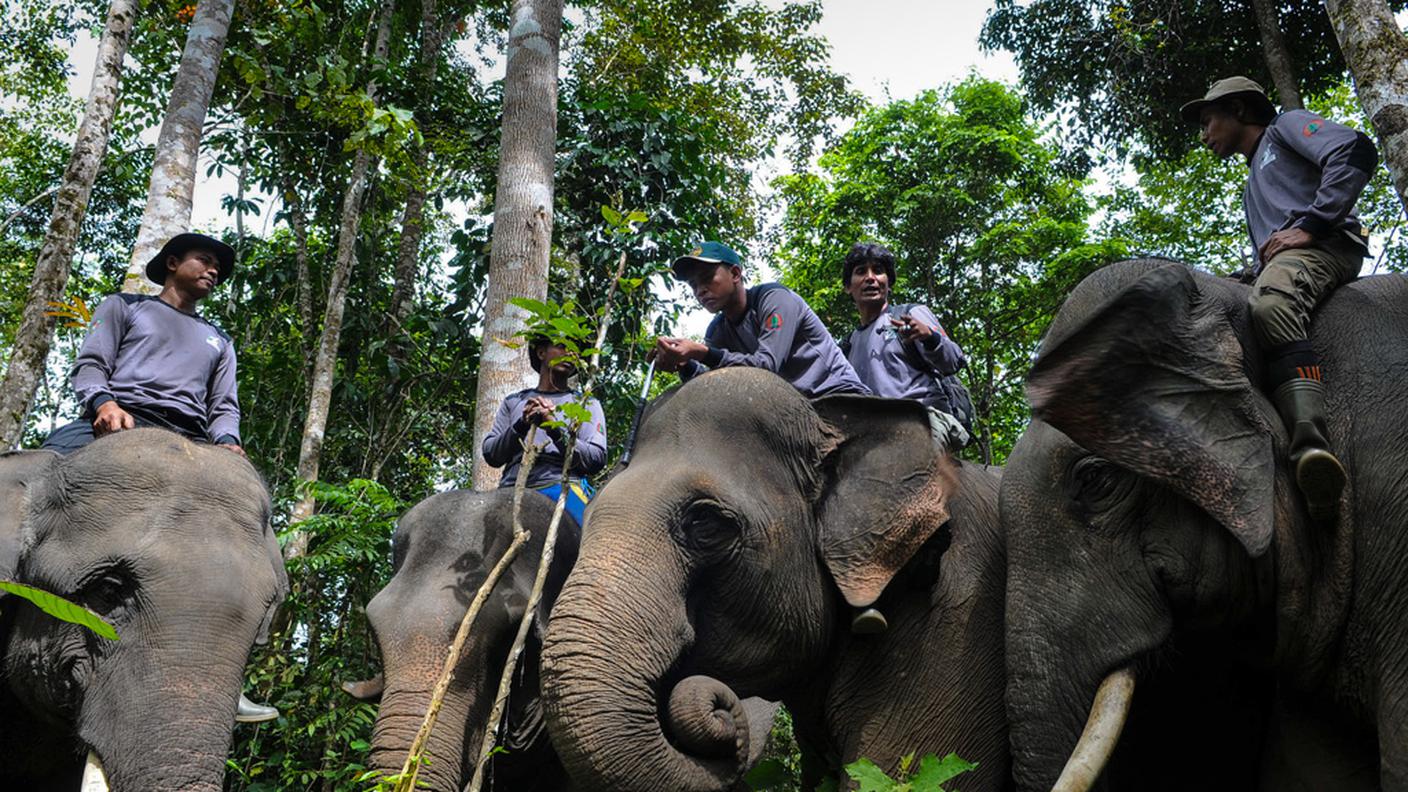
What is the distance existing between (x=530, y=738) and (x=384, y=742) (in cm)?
71

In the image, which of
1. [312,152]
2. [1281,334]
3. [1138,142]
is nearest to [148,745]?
[1281,334]

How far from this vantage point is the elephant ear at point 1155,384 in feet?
11.9

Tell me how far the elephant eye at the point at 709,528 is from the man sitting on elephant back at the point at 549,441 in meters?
1.17

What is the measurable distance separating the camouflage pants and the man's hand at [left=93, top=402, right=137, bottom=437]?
4434 mm

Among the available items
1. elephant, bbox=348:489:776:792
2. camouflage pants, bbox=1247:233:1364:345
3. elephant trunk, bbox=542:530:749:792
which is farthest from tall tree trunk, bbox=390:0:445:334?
camouflage pants, bbox=1247:233:1364:345

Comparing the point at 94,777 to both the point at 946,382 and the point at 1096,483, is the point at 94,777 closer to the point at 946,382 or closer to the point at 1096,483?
the point at 1096,483

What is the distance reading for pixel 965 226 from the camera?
19062 mm

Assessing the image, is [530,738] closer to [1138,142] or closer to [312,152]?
[312,152]

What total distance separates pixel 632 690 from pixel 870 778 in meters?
0.79

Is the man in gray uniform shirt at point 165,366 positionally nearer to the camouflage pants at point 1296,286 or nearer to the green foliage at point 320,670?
the green foliage at point 320,670

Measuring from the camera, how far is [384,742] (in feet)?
14.9

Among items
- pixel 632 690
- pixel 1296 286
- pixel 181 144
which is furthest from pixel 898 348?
pixel 181 144

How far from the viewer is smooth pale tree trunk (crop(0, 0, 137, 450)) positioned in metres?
8.05

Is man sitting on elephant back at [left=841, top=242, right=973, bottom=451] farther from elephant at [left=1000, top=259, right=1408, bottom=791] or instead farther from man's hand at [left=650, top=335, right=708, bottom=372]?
elephant at [left=1000, top=259, right=1408, bottom=791]
